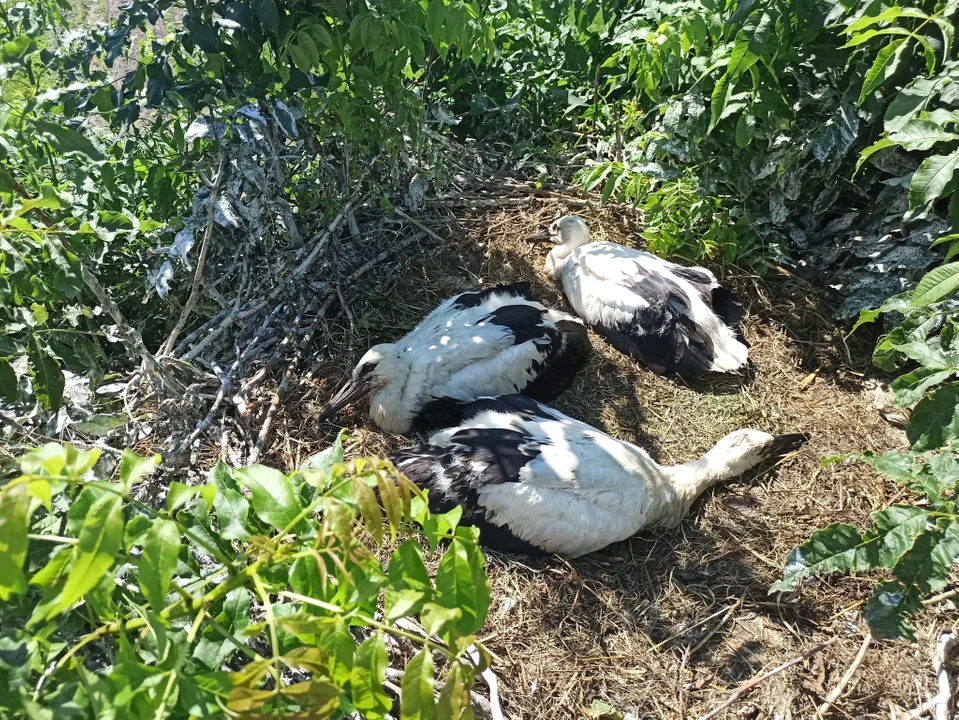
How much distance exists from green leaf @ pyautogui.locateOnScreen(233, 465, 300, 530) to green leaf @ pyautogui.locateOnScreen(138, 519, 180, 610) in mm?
266

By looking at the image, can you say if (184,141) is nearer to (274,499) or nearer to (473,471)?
(473,471)

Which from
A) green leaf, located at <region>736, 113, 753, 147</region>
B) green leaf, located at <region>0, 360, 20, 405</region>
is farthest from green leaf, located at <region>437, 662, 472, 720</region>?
green leaf, located at <region>736, 113, 753, 147</region>

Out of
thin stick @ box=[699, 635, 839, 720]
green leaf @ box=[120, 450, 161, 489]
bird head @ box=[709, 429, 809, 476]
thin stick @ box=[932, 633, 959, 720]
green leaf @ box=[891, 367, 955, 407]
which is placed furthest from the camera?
bird head @ box=[709, 429, 809, 476]

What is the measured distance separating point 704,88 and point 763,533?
7.67ft

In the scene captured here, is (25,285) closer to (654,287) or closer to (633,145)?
(654,287)

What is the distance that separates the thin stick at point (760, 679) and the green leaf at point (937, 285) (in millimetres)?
1376

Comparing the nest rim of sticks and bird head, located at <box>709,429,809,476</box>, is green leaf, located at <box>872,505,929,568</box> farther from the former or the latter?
bird head, located at <box>709,429,809,476</box>

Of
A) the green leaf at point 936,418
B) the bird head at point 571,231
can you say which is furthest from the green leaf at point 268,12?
the green leaf at point 936,418

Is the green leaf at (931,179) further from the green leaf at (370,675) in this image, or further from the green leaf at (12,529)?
the green leaf at (12,529)

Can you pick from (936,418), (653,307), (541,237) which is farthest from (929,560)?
(541,237)

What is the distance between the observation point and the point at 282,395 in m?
3.46

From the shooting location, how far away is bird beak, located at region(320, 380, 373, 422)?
11.5ft

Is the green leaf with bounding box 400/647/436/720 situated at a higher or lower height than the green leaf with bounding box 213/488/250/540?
lower

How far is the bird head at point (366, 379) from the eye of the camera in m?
3.50
